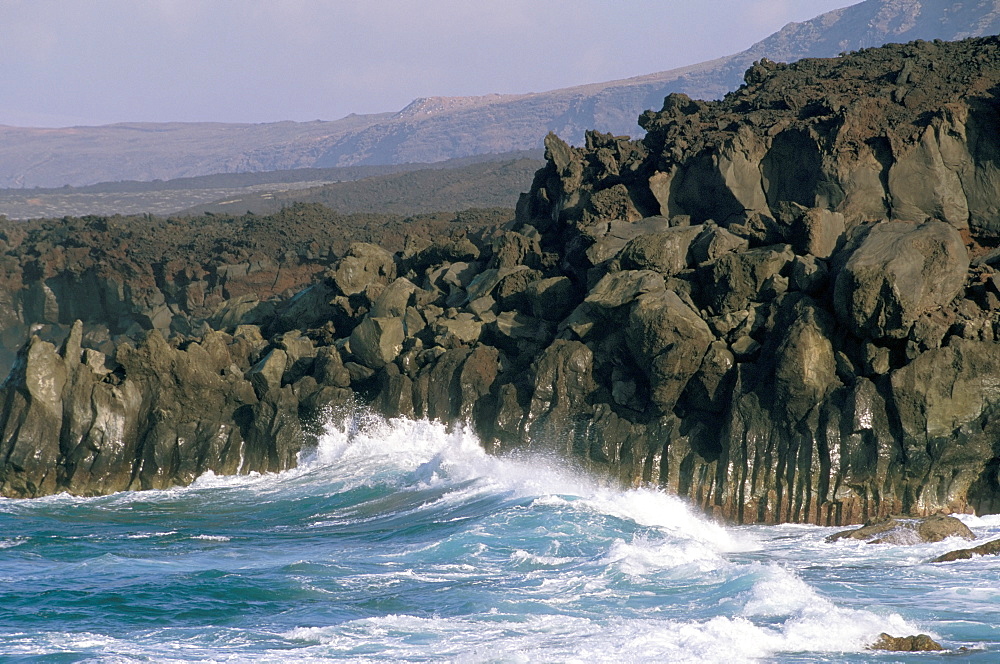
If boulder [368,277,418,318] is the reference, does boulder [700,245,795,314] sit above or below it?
above

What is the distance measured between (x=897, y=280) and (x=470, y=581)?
8.55 m

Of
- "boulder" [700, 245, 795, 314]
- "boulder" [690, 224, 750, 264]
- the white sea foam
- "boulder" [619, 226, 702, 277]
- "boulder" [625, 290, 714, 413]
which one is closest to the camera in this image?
the white sea foam

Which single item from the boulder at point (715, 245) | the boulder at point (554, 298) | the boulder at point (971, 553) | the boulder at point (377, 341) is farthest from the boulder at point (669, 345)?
the boulder at point (377, 341)

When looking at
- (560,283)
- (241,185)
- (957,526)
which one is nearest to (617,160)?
(560,283)

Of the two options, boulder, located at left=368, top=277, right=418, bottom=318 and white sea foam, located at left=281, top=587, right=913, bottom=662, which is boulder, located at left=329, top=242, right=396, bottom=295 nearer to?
boulder, located at left=368, top=277, right=418, bottom=318

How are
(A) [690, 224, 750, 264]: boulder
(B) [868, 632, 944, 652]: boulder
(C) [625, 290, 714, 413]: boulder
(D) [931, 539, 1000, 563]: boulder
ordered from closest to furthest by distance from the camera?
1. (B) [868, 632, 944, 652]: boulder
2. (D) [931, 539, 1000, 563]: boulder
3. (C) [625, 290, 714, 413]: boulder
4. (A) [690, 224, 750, 264]: boulder

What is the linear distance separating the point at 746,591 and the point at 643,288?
8.98m

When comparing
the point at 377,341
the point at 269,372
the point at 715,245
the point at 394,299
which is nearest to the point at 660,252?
the point at 715,245

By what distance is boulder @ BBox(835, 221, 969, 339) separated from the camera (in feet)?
60.8

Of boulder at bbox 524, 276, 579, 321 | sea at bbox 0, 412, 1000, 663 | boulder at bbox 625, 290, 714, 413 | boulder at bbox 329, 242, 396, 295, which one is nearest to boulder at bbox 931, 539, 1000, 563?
sea at bbox 0, 412, 1000, 663

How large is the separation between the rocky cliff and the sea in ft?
3.99

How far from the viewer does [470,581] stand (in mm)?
15203

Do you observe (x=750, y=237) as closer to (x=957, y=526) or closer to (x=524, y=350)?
(x=524, y=350)

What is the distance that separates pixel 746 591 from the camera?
45.3ft
